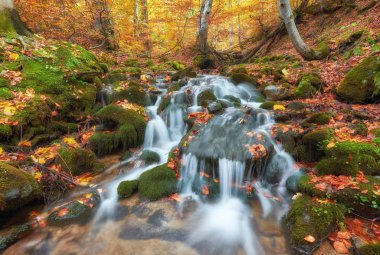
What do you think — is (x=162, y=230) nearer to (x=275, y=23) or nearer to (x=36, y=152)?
(x=36, y=152)

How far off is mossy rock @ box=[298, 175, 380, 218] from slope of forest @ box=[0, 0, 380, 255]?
0.6 inches

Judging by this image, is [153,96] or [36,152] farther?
[153,96]

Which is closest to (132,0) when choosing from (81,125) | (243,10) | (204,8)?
(204,8)

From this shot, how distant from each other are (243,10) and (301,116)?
11.3 meters

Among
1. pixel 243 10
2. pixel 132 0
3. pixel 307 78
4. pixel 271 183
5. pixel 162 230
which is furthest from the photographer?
pixel 132 0

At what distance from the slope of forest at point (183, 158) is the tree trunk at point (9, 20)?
1.8 inches

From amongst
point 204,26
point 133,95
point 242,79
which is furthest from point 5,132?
point 204,26

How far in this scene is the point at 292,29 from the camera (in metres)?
9.29

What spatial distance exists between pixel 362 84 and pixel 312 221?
5201 mm

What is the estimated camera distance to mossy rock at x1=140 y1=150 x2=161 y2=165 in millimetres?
5594

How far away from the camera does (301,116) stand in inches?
233

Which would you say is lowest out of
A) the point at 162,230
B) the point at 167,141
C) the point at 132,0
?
the point at 162,230

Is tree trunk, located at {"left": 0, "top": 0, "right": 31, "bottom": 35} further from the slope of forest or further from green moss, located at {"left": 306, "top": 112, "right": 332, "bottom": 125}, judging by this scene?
green moss, located at {"left": 306, "top": 112, "right": 332, "bottom": 125}

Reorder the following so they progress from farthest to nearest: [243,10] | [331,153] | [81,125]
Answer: [243,10] → [81,125] → [331,153]
